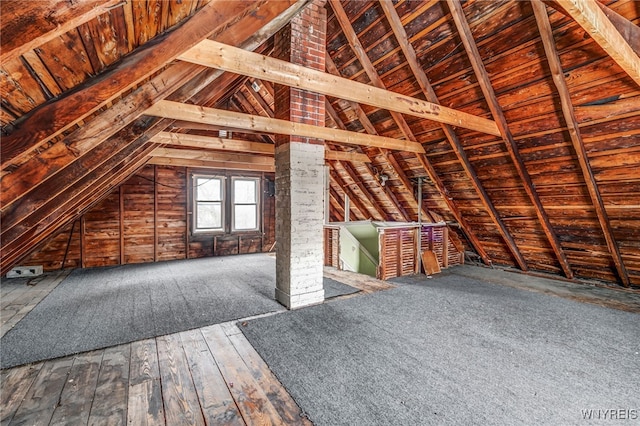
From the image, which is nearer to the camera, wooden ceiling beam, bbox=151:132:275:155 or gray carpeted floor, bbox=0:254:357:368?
gray carpeted floor, bbox=0:254:357:368

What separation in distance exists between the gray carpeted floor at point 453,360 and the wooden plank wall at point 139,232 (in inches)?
195

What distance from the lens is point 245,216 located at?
7988mm

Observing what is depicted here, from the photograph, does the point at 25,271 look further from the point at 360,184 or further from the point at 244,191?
the point at 360,184

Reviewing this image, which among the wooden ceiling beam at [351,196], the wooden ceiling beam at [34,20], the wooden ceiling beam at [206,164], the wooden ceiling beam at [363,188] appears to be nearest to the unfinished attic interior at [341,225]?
the wooden ceiling beam at [34,20]

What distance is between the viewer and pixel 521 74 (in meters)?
3.16

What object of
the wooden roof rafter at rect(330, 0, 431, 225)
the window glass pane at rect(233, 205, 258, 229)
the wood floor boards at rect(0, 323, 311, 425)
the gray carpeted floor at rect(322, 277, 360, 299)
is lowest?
the wood floor boards at rect(0, 323, 311, 425)

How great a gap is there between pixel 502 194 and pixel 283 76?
13.2 feet

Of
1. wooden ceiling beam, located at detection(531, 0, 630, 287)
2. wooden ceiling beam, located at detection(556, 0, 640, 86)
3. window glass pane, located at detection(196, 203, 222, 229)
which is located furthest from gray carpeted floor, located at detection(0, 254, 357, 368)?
wooden ceiling beam, located at detection(556, 0, 640, 86)

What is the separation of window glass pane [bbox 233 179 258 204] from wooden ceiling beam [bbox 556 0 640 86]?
24.0 feet

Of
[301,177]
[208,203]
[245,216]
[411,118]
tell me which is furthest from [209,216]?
[411,118]

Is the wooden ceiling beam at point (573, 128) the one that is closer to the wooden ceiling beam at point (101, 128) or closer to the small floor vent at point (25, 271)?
the wooden ceiling beam at point (101, 128)

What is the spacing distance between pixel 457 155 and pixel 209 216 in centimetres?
627

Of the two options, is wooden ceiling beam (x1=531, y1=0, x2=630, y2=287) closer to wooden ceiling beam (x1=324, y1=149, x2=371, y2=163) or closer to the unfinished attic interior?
the unfinished attic interior

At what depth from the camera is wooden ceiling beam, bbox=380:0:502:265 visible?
11.3ft
